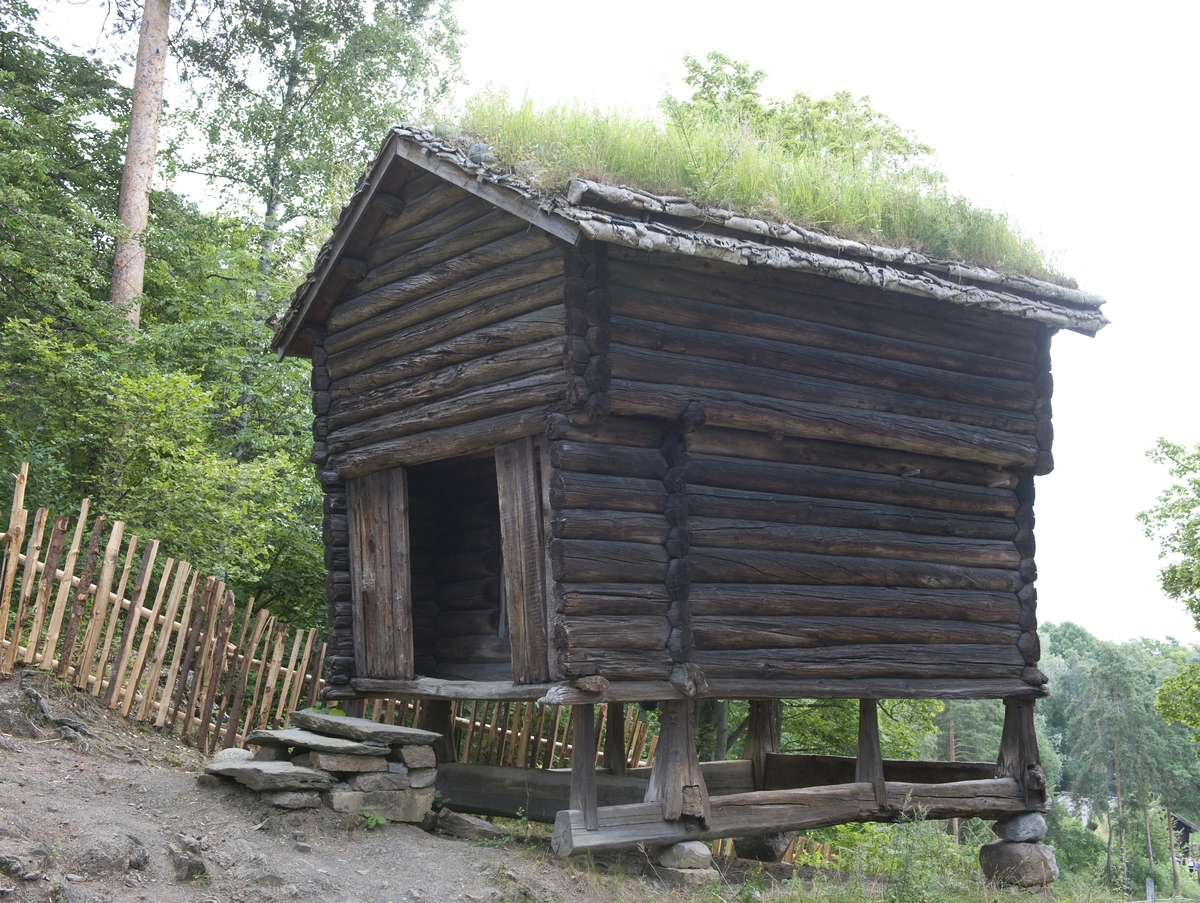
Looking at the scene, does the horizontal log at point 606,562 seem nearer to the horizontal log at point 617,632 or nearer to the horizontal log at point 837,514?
the horizontal log at point 617,632

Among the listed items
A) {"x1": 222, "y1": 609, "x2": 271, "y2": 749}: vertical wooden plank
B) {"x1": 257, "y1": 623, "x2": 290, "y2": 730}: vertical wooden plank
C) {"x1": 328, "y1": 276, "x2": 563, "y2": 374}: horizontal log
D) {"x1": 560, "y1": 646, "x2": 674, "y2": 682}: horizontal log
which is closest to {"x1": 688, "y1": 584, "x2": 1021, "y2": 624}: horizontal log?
{"x1": 560, "y1": 646, "x2": 674, "y2": 682}: horizontal log

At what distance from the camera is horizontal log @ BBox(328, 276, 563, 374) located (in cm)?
770

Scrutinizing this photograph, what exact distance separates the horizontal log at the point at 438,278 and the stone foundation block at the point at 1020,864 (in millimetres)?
6600

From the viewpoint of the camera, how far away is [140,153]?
52.9 feet

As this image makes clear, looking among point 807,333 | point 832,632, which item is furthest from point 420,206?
point 832,632

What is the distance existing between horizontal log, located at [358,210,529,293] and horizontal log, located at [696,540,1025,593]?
280cm

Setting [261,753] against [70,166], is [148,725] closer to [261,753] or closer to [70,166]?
[261,753]

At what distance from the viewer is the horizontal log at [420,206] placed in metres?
8.59

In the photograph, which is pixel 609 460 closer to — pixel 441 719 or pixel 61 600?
pixel 441 719

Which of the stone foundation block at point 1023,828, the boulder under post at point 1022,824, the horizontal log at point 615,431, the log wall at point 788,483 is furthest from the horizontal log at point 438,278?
the stone foundation block at point 1023,828

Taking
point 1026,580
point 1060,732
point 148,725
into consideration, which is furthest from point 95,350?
point 1060,732

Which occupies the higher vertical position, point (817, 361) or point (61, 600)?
point (817, 361)

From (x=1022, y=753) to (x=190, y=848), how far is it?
706 centimetres

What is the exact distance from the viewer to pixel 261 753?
25.5 feet
